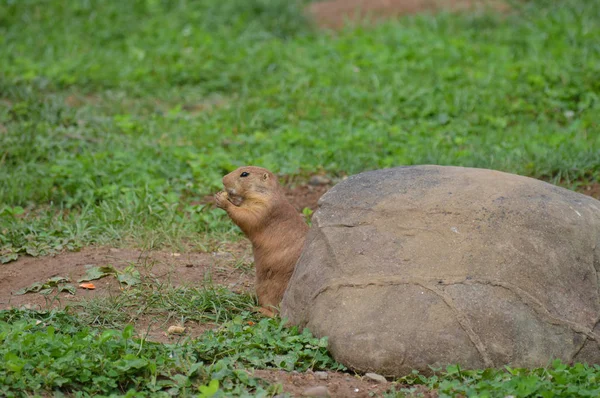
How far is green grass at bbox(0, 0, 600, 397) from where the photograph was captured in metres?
4.05

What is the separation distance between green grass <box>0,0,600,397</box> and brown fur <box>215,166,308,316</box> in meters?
0.22

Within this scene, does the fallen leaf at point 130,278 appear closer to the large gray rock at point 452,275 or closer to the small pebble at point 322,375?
the large gray rock at point 452,275

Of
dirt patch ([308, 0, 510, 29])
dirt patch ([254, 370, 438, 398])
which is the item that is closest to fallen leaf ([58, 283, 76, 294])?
dirt patch ([254, 370, 438, 398])

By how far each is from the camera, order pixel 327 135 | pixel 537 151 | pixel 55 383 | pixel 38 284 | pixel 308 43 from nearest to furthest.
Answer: pixel 55 383 < pixel 38 284 < pixel 537 151 < pixel 327 135 < pixel 308 43

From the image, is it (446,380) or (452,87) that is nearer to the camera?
(446,380)

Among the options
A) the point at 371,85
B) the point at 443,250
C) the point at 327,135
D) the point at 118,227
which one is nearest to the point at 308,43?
the point at 371,85

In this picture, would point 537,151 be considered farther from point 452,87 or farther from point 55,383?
point 55,383

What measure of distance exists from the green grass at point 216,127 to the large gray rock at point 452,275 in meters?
0.16

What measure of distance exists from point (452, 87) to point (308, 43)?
7.80 feet

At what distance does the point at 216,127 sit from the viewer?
859 cm

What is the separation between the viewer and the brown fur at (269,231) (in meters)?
5.02

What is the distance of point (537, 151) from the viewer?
747 cm

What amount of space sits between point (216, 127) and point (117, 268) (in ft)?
10.4

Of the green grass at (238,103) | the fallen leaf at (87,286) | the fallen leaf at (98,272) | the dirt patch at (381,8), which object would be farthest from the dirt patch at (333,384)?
the dirt patch at (381,8)
